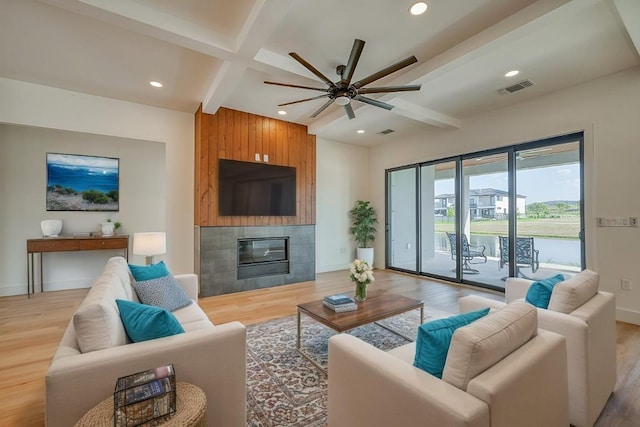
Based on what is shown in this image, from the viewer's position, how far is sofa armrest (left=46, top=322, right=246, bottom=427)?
1.17 meters

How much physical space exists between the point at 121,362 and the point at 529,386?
69.4 inches

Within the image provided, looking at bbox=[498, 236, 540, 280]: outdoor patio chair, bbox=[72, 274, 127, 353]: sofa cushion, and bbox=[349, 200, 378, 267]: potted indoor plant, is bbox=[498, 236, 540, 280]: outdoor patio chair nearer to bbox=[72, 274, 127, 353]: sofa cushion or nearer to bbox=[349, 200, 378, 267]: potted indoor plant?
bbox=[349, 200, 378, 267]: potted indoor plant

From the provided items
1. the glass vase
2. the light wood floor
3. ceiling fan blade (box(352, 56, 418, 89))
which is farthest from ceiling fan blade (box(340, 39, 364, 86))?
the light wood floor

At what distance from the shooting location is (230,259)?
461cm

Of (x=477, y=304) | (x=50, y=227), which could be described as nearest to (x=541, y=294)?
(x=477, y=304)

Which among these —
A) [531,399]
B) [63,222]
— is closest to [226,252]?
[63,222]

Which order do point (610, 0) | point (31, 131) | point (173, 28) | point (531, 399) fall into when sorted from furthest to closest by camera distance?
1. point (31, 131)
2. point (173, 28)
3. point (610, 0)
4. point (531, 399)

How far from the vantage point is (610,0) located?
2191 mm

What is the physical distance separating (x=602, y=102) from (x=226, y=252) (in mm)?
5622

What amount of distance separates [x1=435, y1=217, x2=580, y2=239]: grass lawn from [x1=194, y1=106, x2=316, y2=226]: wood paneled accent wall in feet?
10.2

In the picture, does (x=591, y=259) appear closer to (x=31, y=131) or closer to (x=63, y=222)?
(x=63, y=222)

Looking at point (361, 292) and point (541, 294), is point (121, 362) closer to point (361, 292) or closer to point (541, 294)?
point (361, 292)

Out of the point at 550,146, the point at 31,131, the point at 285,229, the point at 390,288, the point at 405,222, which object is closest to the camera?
the point at 550,146

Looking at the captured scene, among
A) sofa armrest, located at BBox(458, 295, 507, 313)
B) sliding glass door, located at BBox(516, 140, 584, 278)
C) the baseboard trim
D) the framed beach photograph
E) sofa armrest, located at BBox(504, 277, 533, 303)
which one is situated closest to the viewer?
sofa armrest, located at BBox(458, 295, 507, 313)
